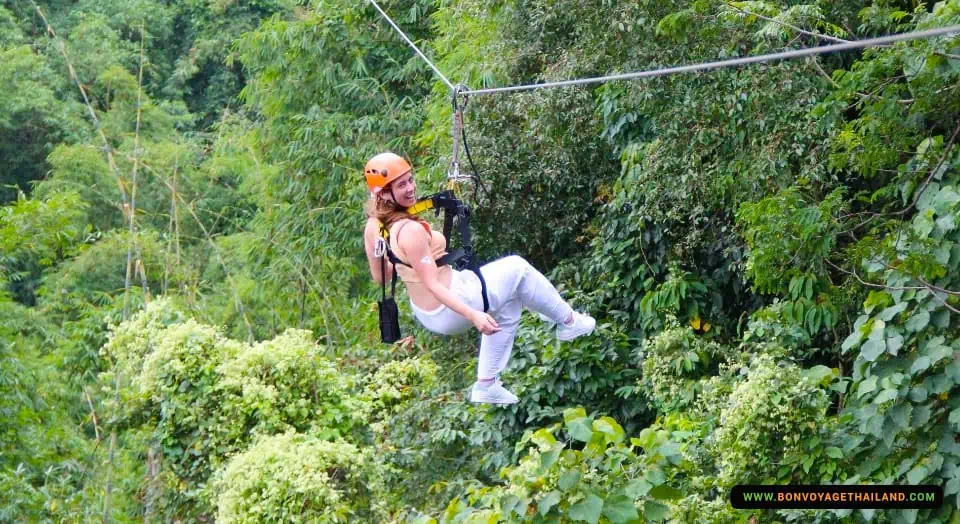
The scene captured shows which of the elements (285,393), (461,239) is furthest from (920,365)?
(285,393)

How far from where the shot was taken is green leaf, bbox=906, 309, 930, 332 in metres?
4.56

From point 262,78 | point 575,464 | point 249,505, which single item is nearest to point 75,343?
point 262,78

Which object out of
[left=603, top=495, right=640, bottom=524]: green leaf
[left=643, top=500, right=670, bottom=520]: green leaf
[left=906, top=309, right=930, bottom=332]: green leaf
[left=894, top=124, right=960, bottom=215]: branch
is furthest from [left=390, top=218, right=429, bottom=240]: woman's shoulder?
[left=894, top=124, right=960, bottom=215]: branch

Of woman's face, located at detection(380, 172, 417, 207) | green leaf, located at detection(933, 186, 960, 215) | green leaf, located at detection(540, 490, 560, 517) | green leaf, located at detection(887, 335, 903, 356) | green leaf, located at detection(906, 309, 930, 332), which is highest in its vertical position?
woman's face, located at detection(380, 172, 417, 207)

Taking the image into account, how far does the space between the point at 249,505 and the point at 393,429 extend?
5.33 ft

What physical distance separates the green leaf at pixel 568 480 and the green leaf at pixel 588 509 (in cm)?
6

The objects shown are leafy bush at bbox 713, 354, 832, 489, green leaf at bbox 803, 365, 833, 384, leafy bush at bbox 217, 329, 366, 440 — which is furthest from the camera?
leafy bush at bbox 217, 329, 366, 440

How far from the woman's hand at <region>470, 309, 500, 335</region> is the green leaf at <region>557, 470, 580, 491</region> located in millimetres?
553

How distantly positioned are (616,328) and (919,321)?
3.20 meters

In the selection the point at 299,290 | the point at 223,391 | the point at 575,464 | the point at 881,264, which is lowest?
the point at 299,290

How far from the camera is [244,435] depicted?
6871mm

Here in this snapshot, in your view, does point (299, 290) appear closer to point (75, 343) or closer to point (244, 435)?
point (75, 343)

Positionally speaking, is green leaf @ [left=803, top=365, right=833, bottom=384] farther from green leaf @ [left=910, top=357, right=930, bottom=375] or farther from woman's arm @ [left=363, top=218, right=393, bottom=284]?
woman's arm @ [left=363, top=218, right=393, bottom=284]

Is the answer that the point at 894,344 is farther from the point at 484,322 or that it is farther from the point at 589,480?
the point at 484,322
